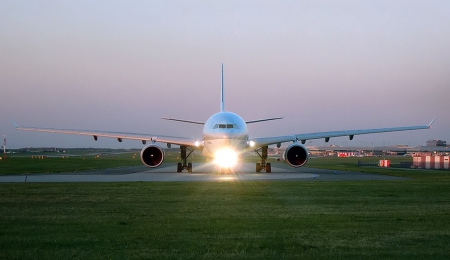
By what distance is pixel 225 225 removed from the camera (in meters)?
12.3

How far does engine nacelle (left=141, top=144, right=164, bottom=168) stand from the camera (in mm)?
34969

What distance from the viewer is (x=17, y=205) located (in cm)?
1609

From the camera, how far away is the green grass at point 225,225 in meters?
9.48

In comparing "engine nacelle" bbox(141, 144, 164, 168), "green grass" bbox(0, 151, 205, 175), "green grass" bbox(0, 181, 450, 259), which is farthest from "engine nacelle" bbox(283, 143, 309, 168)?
"green grass" bbox(0, 151, 205, 175)

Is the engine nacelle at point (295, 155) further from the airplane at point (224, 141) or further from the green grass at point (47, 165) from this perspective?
the green grass at point (47, 165)

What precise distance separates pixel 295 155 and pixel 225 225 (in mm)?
23189

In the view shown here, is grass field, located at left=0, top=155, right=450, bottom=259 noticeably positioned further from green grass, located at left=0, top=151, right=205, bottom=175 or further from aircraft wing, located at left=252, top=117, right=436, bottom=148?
green grass, located at left=0, top=151, right=205, bottom=175

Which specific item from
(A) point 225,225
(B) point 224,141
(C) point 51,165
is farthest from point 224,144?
(C) point 51,165

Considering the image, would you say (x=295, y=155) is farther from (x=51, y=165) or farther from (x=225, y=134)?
(x=51, y=165)

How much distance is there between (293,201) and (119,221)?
6.09 m

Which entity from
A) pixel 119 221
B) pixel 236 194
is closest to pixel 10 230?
pixel 119 221

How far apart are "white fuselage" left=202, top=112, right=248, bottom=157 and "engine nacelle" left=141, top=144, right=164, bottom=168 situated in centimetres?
303

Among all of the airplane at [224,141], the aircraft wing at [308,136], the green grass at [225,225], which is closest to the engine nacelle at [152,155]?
the airplane at [224,141]

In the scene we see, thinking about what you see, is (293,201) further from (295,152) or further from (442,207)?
(295,152)
